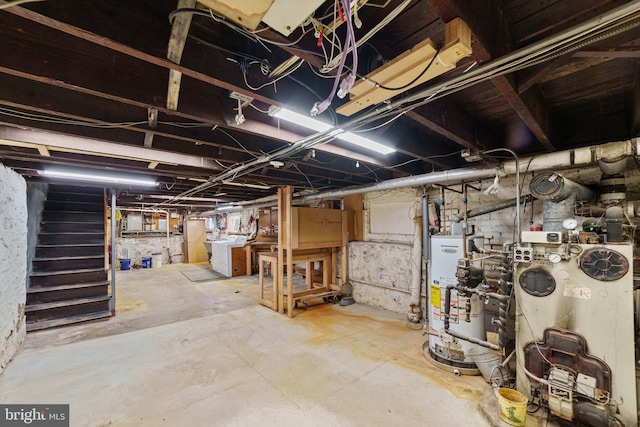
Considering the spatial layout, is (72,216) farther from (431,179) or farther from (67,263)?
(431,179)

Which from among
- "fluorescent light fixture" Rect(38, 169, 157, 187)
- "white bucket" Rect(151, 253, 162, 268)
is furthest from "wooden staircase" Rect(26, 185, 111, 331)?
"white bucket" Rect(151, 253, 162, 268)

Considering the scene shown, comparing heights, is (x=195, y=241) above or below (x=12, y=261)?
below

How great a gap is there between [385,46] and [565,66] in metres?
1.21

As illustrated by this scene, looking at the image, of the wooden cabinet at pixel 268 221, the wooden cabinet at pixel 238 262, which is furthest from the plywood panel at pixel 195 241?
the wooden cabinet at pixel 268 221

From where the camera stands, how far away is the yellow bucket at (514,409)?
1837 mm

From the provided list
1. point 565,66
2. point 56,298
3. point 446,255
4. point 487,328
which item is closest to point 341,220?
point 446,255

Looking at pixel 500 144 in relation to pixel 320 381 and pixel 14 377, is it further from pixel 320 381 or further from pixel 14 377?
pixel 14 377

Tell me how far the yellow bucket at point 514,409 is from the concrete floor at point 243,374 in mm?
153

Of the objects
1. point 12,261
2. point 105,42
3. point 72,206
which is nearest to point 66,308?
point 12,261

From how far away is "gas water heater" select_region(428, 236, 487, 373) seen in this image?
8.53ft

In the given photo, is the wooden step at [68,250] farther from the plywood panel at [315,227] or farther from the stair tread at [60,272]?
the plywood panel at [315,227]

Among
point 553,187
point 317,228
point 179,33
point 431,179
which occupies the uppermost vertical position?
point 179,33

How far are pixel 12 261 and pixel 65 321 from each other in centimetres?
135

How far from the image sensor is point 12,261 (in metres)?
3.04
